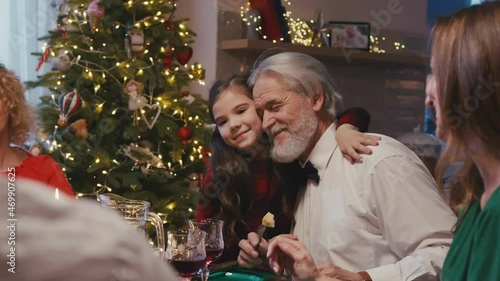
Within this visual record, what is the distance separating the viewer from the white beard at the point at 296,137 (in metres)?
2.42

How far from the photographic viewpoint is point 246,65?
199 inches

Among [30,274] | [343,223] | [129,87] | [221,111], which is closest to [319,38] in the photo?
[129,87]

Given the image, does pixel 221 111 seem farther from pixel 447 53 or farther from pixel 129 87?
pixel 129 87

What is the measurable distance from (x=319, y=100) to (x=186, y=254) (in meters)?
1.06

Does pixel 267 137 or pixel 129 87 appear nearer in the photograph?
pixel 267 137

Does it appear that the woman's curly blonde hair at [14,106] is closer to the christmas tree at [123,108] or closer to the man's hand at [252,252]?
the man's hand at [252,252]

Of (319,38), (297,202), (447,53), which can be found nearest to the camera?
(447,53)

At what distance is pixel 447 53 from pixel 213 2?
3807mm

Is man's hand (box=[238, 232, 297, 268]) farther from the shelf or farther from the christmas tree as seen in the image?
the shelf

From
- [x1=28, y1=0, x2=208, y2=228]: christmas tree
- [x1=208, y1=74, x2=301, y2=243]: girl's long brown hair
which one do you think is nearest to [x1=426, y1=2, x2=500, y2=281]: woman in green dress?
[x1=208, y1=74, x2=301, y2=243]: girl's long brown hair

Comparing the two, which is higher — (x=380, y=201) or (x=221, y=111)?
(x=221, y=111)

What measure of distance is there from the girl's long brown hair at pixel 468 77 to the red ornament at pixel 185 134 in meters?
3.01

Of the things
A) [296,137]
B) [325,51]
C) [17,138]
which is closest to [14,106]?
[17,138]

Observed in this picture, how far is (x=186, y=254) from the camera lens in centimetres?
161
